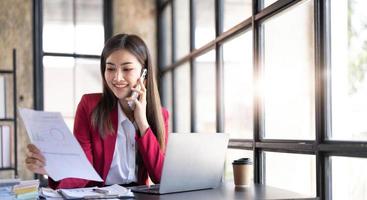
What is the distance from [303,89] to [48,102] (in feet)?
11.9

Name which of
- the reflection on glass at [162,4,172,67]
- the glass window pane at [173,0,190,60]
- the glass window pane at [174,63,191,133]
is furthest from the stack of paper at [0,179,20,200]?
the reflection on glass at [162,4,172,67]

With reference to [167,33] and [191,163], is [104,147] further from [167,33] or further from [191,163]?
[167,33]

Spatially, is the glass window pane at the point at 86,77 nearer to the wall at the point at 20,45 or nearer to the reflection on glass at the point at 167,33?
the wall at the point at 20,45

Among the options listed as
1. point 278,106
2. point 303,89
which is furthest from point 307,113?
point 278,106

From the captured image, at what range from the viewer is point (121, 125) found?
1.97m

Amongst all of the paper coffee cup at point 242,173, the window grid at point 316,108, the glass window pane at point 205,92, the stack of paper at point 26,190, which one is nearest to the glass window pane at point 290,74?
the window grid at point 316,108

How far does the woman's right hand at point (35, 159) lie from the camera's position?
5.10 feet

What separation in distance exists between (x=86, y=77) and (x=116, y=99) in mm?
3570

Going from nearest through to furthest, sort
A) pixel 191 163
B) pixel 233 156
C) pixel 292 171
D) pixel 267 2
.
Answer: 1. pixel 191 163
2. pixel 292 171
3. pixel 267 2
4. pixel 233 156

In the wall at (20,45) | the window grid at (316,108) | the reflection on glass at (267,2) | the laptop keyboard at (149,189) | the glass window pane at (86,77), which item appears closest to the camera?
the laptop keyboard at (149,189)

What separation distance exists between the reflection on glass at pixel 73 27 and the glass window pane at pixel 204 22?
170cm

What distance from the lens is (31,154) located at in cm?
157

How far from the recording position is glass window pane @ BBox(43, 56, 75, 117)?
5.30m

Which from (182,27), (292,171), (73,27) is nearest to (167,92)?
(182,27)
